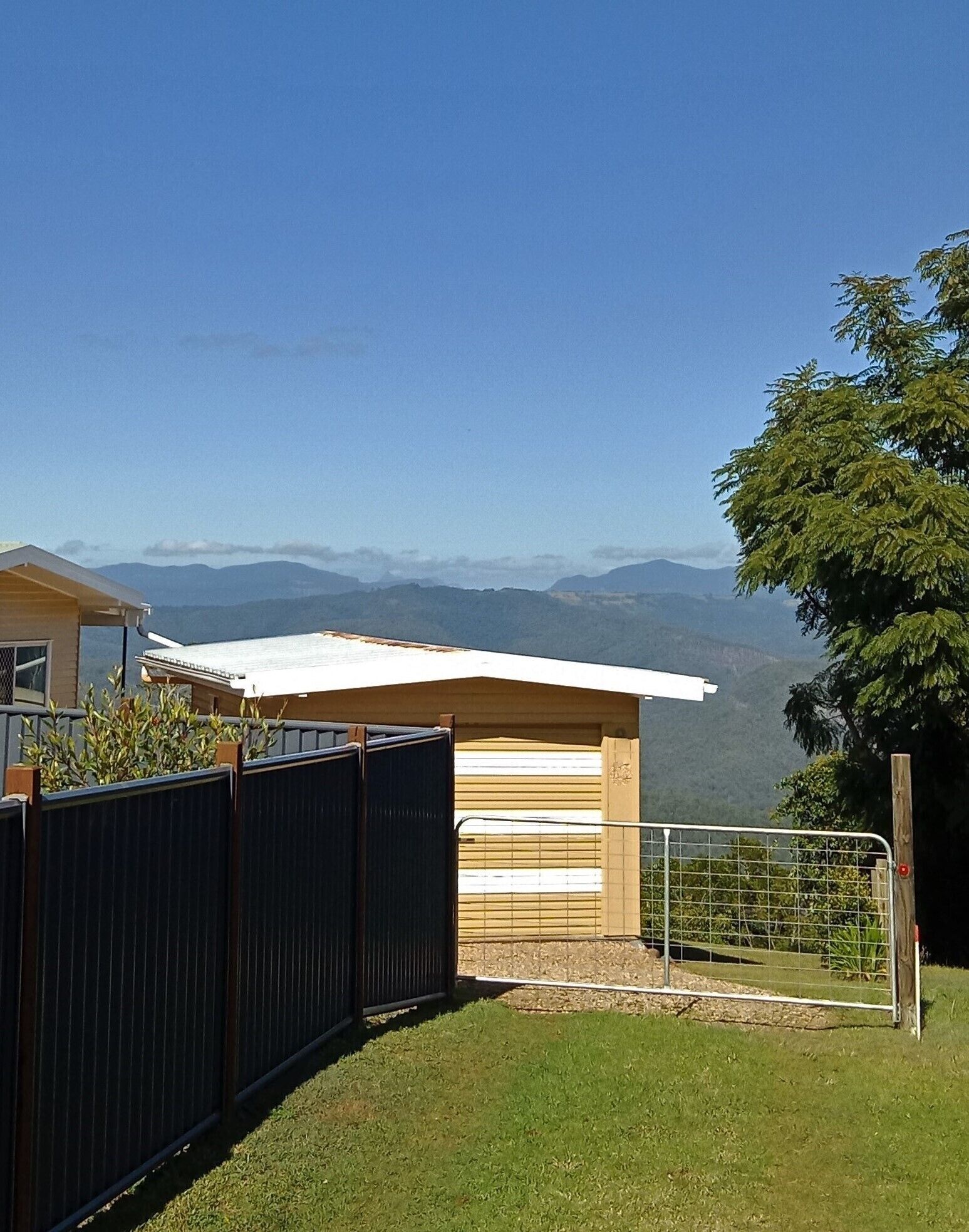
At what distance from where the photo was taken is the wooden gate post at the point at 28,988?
3.78 metres

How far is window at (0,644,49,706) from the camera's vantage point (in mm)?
14227

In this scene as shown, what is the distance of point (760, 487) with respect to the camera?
1788 centimetres

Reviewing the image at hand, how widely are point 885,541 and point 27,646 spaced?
1114 cm

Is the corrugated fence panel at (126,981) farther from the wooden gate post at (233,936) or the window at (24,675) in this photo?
the window at (24,675)

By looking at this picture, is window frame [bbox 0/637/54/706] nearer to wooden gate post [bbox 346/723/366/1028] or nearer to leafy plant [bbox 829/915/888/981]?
wooden gate post [bbox 346/723/366/1028]

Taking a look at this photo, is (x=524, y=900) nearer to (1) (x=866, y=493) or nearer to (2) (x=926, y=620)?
(2) (x=926, y=620)

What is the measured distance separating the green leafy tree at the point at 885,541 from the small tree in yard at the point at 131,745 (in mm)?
9909

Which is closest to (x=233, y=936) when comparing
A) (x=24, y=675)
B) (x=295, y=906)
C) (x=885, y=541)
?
(x=295, y=906)

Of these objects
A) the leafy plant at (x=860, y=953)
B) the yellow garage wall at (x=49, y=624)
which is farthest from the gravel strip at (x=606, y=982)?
the yellow garage wall at (x=49, y=624)

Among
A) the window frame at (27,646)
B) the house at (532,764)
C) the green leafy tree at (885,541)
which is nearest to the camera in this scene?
the house at (532,764)

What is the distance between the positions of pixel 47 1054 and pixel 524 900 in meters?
8.10

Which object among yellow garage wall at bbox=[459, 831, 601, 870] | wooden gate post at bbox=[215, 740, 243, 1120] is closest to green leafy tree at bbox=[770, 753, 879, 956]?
yellow garage wall at bbox=[459, 831, 601, 870]

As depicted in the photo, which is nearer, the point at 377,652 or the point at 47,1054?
the point at 47,1054

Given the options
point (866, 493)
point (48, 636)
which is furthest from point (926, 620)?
point (48, 636)
